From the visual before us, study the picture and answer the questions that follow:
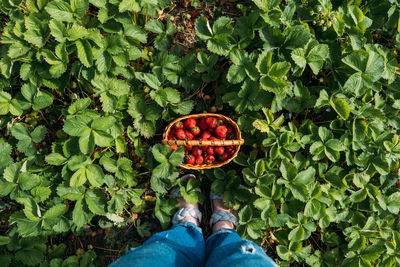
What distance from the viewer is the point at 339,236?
2.44 m

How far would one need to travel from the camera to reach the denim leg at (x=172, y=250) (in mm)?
1631

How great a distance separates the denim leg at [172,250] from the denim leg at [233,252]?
0.39 ft

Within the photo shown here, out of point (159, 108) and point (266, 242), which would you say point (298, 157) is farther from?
point (159, 108)

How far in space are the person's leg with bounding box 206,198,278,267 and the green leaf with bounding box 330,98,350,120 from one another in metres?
1.08

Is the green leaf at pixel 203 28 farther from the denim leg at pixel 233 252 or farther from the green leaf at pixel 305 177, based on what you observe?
the denim leg at pixel 233 252

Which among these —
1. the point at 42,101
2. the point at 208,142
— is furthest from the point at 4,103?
the point at 208,142

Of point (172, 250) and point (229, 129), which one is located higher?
point (229, 129)

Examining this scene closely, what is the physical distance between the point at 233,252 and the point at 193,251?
40 cm

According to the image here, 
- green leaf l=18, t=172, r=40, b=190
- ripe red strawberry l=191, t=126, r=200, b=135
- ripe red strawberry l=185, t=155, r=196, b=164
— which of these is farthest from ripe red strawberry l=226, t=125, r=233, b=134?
green leaf l=18, t=172, r=40, b=190

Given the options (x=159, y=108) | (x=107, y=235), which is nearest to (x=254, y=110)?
(x=159, y=108)

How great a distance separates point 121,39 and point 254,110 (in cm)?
104

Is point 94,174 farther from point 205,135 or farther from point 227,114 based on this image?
point 227,114

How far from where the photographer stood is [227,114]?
2.45 metres

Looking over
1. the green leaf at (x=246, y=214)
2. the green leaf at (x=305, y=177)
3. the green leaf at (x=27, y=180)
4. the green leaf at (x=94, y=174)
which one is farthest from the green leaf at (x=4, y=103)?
the green leaf at (x=305, y=177)
